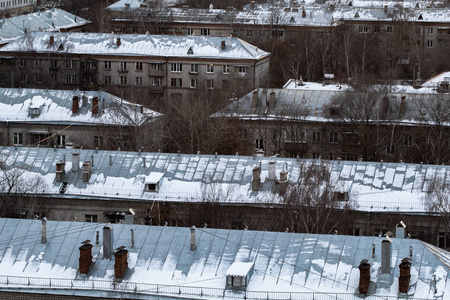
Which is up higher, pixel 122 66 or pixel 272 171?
pixel 122 66

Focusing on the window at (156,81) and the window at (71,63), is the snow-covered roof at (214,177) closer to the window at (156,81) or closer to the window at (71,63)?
the window at (156,81)

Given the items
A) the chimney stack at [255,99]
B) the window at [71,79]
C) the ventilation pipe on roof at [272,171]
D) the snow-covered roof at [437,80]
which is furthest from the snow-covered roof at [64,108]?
the snow-covered roof at [437,80]

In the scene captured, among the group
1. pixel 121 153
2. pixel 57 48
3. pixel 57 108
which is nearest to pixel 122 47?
pixel 57 48

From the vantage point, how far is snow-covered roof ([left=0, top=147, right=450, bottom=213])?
177 ft

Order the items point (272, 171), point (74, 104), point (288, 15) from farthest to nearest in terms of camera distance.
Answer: point (288, 15), point (74, 104), point (272, 171)

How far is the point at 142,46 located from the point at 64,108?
2250 cm

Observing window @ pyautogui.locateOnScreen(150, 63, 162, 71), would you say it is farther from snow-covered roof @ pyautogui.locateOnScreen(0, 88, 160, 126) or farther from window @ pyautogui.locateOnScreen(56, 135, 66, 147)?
window @ pyautogui.locateOnScreen(56, 135, 66, 147)

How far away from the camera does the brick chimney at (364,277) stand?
38438 mm

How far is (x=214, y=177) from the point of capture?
55219 mm

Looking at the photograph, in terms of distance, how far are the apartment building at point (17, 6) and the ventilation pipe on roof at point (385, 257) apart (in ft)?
374

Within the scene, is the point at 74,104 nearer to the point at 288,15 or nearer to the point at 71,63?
the point at 71,63

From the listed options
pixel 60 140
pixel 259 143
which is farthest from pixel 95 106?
pixel 259 143

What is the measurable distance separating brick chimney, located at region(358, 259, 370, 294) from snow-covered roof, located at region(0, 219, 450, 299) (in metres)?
0.23

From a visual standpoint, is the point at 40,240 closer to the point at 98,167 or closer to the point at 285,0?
the point at 98,167
